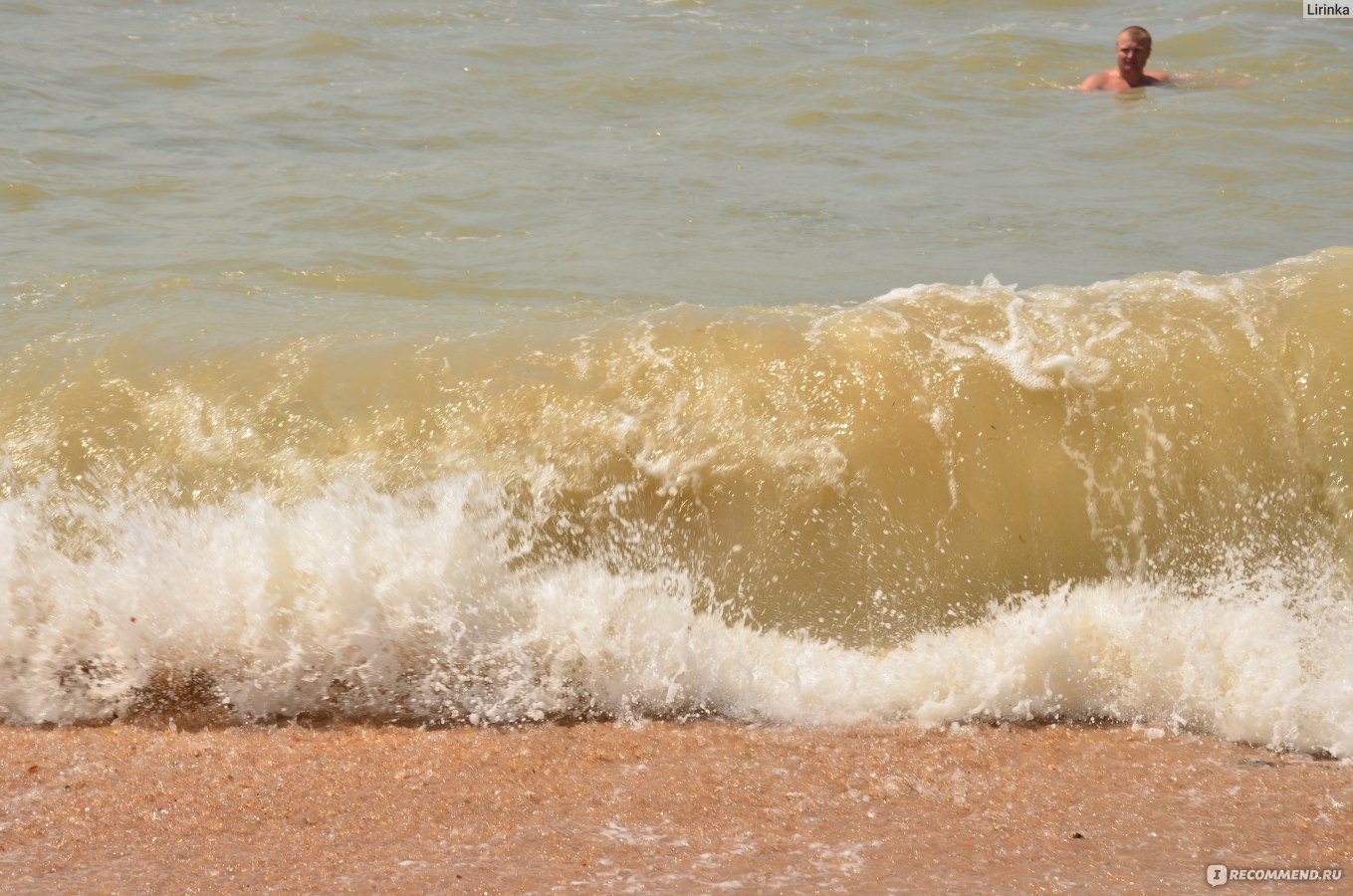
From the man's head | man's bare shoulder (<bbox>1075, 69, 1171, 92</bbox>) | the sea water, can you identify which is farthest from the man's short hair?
the sea water

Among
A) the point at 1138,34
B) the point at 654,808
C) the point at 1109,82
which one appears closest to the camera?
the point at 654,808

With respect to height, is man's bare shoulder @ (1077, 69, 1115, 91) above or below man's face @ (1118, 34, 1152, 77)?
below

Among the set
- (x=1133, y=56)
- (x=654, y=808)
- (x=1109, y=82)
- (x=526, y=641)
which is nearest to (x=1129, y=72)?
(x=1133, y=56)

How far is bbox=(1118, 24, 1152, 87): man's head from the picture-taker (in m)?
9.12

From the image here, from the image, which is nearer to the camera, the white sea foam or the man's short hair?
the white sea foam

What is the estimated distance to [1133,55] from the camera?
9.13 m

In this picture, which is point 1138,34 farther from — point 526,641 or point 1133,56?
point 526,641

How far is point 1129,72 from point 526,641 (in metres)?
7.65

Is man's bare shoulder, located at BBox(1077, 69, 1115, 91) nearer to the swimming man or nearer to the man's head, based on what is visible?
the swimming man

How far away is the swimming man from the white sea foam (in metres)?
6.59

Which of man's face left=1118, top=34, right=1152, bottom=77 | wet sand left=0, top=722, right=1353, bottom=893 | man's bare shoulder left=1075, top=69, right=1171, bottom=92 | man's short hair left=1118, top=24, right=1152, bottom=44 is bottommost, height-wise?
wet sand left=0, top=722, right=1353, bottom=893

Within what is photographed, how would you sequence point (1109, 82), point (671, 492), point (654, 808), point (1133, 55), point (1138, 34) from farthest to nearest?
1. point (1138, 34)
2. point (1133, 55)
3. point (1109, 82)
4. point (671, 492)
5. point (654, 808)

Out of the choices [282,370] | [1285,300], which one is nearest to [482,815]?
[282,370]

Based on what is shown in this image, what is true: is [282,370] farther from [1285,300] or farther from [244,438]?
[1285,300]
